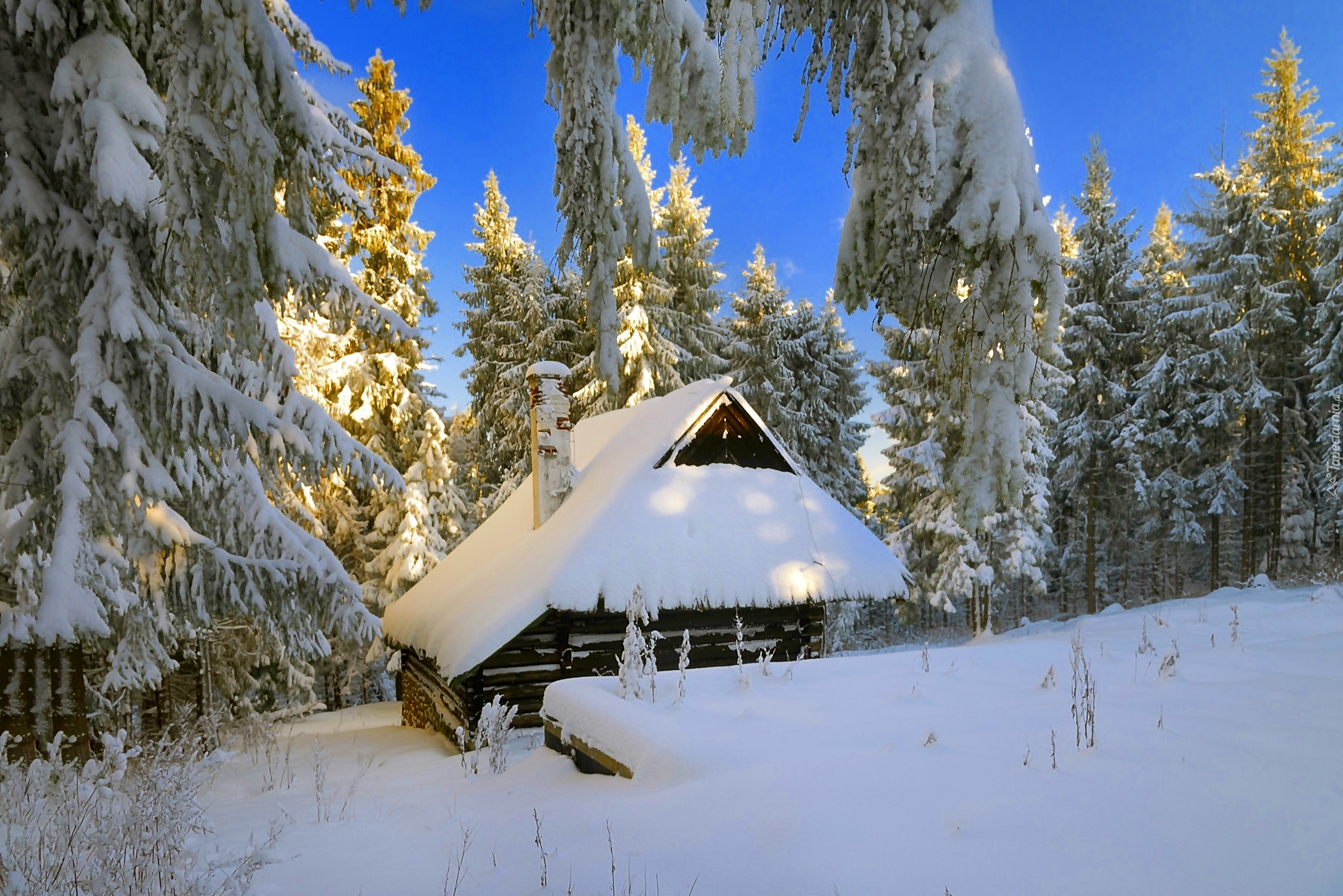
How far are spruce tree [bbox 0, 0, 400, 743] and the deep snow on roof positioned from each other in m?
3.02

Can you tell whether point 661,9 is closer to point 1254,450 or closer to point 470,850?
point 470,850

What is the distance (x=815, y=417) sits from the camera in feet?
76.0

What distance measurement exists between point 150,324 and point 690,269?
17.5 metres

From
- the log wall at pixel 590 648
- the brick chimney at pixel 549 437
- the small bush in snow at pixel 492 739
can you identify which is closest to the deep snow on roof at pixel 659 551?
the brick chimney at pixel 549 437

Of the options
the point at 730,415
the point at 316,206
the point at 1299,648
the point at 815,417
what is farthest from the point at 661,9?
the point at 815,417

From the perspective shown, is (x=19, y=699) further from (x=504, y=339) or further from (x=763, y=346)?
(x=763, y=346)

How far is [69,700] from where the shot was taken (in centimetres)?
570

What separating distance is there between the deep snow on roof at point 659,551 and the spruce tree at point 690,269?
868 cm

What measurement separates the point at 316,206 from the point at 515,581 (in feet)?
17.7

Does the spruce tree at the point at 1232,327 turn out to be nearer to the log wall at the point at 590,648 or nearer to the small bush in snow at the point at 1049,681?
the log wall at the point at 590,648

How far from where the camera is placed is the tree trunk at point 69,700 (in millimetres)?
5629

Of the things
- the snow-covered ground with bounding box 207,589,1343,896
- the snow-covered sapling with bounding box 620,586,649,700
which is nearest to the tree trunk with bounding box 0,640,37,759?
the snow-covered ground with bounding box 207,589,1343,896

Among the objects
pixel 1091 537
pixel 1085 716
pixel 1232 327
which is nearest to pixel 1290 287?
pixel 1232 327

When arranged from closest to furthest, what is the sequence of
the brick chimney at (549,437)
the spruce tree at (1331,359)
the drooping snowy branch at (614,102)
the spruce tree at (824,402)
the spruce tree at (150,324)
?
1. the drooping snowy branch at (614,102)
2. the spruce tree at (150,324)
3. the brick chimney at (549,437)
4. the spruce tree at (1331,359)
5. the spruce tree at (824,402)
